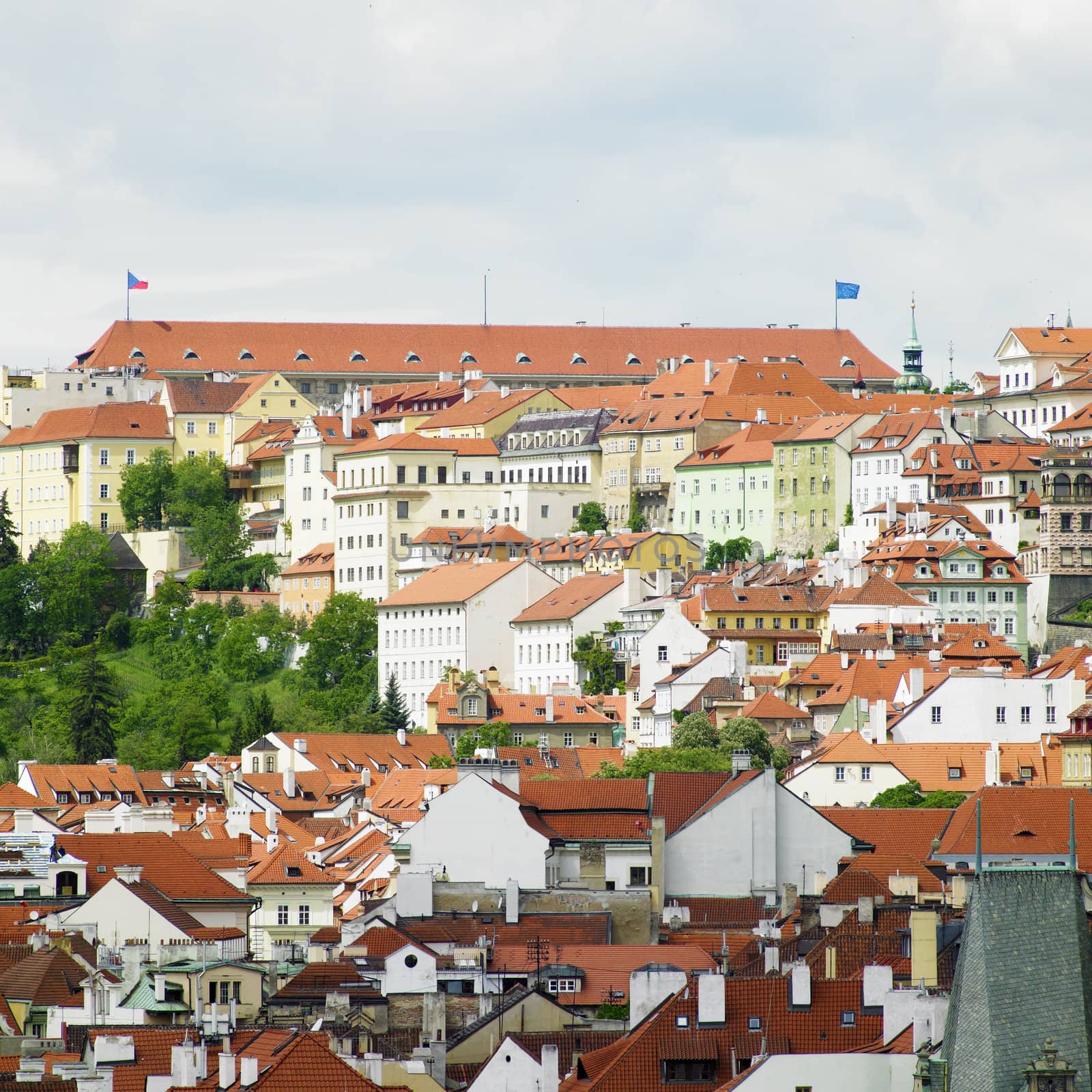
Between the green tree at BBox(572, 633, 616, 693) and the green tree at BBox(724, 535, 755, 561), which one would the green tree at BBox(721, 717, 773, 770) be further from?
the green tree at BBox(724, 535, 755, 561)

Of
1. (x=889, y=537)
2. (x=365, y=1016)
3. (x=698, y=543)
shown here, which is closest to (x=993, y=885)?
(x=365, y=1016)

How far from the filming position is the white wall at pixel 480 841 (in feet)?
211

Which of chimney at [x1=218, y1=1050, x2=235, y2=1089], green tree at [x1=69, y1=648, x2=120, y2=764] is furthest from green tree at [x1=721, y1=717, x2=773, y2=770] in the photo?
chimney at [x1=218, y1=1050, x2=235, y2=1089]

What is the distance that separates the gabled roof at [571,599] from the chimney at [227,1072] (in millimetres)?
84043

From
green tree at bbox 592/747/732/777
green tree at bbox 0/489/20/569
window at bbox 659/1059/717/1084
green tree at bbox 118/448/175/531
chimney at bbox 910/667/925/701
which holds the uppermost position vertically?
green tree at bbox 118/448/175/531

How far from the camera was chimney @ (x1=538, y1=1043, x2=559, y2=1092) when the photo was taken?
40.8 meters

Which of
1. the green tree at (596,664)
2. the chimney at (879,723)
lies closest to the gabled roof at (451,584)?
the green tree at (596,664)

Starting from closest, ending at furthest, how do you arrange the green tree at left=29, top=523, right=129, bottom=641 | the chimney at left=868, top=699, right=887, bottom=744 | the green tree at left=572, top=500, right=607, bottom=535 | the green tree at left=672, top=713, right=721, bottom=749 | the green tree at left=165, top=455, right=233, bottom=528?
the green tree at left=672, top=713, right=721, bottom=749
the chimney at left=868, top=699, right=887, bottom=744
the green tree at left=572, top=500, right=607, bottom=535
the green tree at left=29, top=523, right=129, bottom=641
the green tree at left=165, top=455, right=233, bottom=528

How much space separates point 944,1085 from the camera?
3241 centimetres

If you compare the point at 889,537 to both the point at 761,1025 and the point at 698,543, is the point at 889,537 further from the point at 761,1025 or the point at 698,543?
the point at 761,1025

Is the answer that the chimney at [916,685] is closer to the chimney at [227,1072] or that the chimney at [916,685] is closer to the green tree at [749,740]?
the green tree at [749,740]

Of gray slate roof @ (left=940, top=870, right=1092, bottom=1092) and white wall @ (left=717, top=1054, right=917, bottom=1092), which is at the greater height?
gray slate roof @ (left=940, top=870, right=1092, bottom=1092)

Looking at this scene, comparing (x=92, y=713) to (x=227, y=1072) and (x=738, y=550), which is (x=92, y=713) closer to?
(x=738, y=550)

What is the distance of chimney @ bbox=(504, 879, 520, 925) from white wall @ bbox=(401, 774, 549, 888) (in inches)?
88.1
